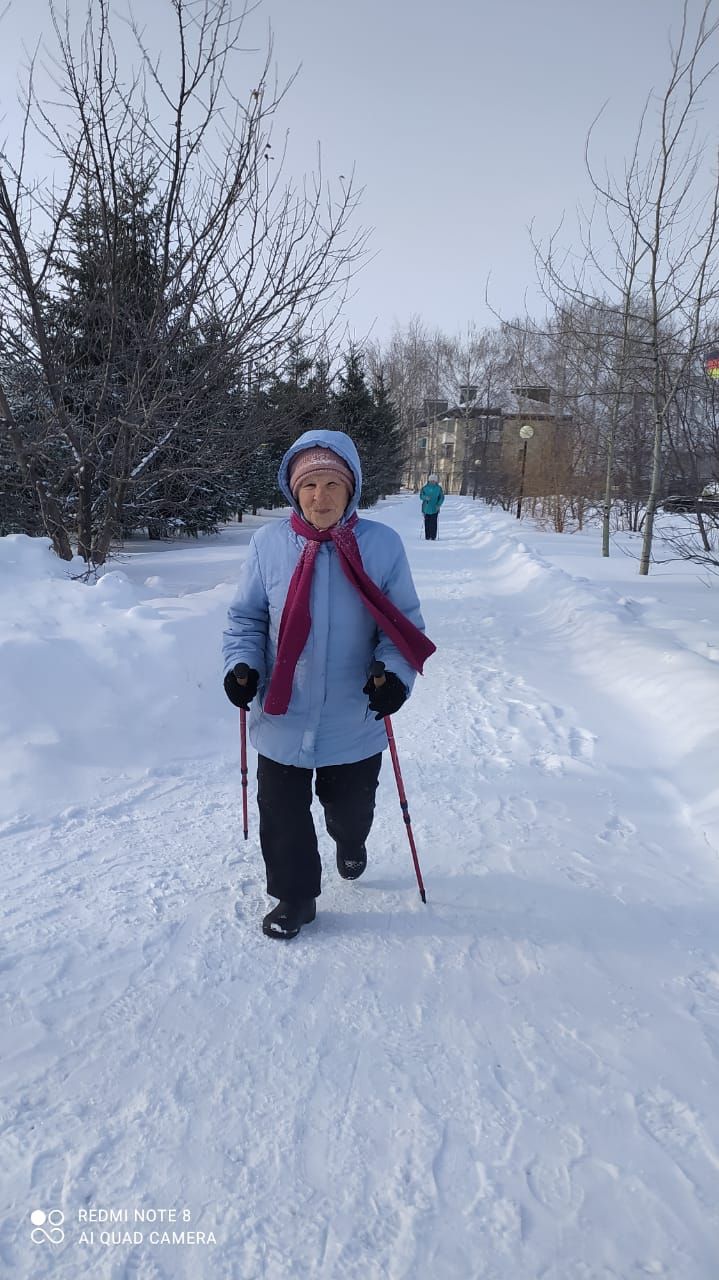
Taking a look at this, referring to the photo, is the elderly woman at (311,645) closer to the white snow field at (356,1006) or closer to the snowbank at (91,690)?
the white snow field at (356,1006)

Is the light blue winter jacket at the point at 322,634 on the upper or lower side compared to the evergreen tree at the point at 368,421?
lower

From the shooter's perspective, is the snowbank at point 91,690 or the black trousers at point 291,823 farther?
the snowbank at point 91,690

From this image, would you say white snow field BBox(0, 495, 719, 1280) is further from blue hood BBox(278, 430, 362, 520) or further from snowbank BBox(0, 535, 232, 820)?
blue hood BBox(278, 430, 362, 520)

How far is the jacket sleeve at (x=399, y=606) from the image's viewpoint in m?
2.43

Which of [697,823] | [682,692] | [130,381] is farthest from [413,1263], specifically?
[130,381]

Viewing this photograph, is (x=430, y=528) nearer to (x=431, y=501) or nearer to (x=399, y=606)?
(x=431, y=501)

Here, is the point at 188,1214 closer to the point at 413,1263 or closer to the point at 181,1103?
the point at 181,1103

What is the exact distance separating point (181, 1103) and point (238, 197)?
6.10 metres

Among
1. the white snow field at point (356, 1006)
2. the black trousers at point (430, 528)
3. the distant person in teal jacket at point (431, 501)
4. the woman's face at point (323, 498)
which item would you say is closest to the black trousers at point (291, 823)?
the white snow field at point (356, 1006)

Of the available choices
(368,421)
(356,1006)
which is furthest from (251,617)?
(368,421)

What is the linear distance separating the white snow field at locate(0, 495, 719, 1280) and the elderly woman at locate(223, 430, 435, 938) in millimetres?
401

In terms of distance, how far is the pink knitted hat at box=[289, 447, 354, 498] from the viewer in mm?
2373

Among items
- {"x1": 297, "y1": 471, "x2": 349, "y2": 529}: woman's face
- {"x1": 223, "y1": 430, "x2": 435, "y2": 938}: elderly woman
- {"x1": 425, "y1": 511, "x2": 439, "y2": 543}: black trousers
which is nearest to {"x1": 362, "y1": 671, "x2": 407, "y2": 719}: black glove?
{"x1": 223, "y1": 430, "x2": 435, "y2": 938}: elderly woman

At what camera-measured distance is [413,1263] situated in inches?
57.5
